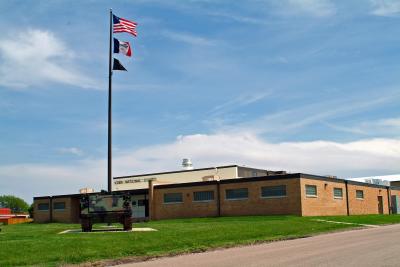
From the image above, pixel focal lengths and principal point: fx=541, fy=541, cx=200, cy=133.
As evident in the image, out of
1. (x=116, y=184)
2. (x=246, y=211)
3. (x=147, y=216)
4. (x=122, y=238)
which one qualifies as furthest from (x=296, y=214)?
(x=116, y=184)

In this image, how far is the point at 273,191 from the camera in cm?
4294

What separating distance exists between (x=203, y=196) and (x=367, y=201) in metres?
18.3

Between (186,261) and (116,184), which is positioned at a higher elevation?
(116,184)

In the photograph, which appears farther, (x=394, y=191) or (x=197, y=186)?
(x=394, y=191)

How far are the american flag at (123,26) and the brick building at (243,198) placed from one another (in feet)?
58.0

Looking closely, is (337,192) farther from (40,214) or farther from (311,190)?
(40,214)

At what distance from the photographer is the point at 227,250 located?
59.5 ft

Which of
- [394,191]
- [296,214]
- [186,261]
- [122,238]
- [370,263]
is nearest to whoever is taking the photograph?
[370,263]

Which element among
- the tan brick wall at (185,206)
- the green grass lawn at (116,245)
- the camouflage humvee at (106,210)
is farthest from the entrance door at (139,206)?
the green grass lawn at (116,245)

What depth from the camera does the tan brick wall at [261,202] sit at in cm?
4166

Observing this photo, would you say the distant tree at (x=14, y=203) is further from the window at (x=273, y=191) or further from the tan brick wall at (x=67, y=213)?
the window at (x=273, y=191)

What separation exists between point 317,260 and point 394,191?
180 feet

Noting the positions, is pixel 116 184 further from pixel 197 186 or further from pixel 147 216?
pixel 197 186

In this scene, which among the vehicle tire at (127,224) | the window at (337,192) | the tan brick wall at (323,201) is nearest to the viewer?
the vehicle tire at (127,224)
